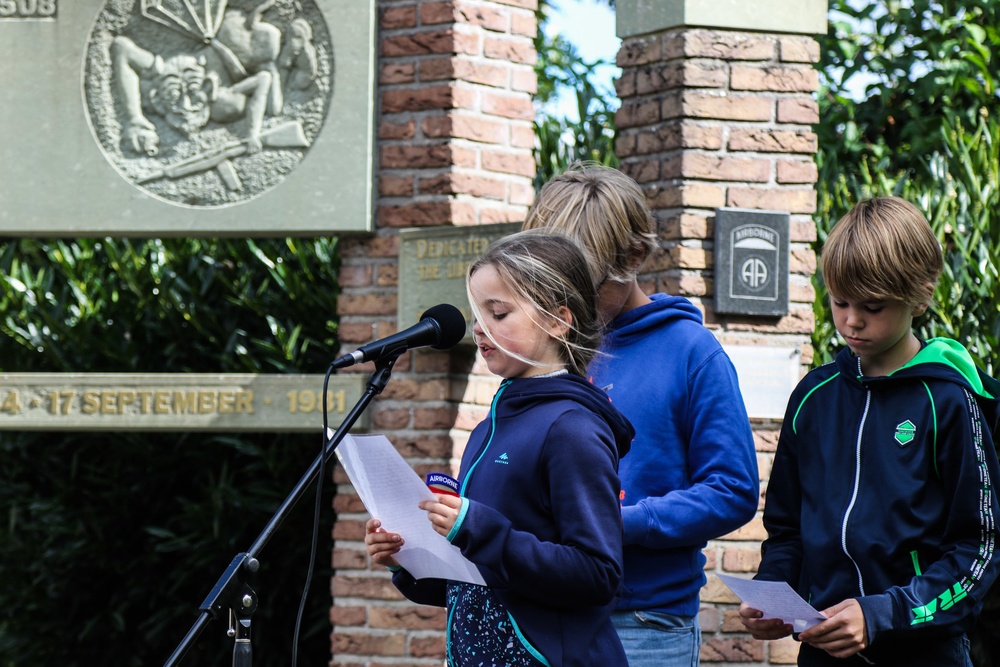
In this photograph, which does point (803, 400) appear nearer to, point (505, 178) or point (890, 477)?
point (890, 477)

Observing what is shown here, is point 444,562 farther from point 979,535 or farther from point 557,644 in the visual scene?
point 979,535

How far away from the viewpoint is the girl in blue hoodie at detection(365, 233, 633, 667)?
209 centimetres

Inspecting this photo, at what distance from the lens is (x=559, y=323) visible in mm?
2309

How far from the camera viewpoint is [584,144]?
673cm

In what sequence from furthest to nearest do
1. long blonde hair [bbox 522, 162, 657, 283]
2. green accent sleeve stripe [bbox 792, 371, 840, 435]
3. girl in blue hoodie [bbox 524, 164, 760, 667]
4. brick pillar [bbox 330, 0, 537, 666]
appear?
1. brick pillar [bbox 330, 0, 537, 666]
2. green accent sleeve stripe [bbox 792, 371, 840, 435]
3. long blonde hair [bbox 522, 162, 657, 283]
4. girl in blue hoodie [bbox 524, 164, 760, 667]

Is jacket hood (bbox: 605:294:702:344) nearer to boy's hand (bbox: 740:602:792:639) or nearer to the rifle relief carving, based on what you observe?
boy's hand (bbox: 740:602:792:639)

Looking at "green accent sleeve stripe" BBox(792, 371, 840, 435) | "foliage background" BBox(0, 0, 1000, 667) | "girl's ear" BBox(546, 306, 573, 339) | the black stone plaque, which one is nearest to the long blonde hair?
"girl's ear" BBox(546, 306, 573, 339)

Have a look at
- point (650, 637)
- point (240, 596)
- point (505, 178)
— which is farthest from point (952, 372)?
point (505, 178)

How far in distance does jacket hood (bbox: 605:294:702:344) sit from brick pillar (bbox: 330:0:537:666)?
2.24 meters

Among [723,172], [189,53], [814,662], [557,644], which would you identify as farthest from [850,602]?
[189,53]

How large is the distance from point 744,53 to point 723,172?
450mm

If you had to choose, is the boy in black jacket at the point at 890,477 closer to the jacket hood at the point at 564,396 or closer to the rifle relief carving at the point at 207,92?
the jacket hood at the point at 564,396

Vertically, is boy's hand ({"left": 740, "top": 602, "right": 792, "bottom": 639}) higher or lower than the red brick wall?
lower

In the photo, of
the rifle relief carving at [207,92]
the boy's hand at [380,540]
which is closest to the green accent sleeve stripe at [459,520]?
the boy's hand at [380,540]
